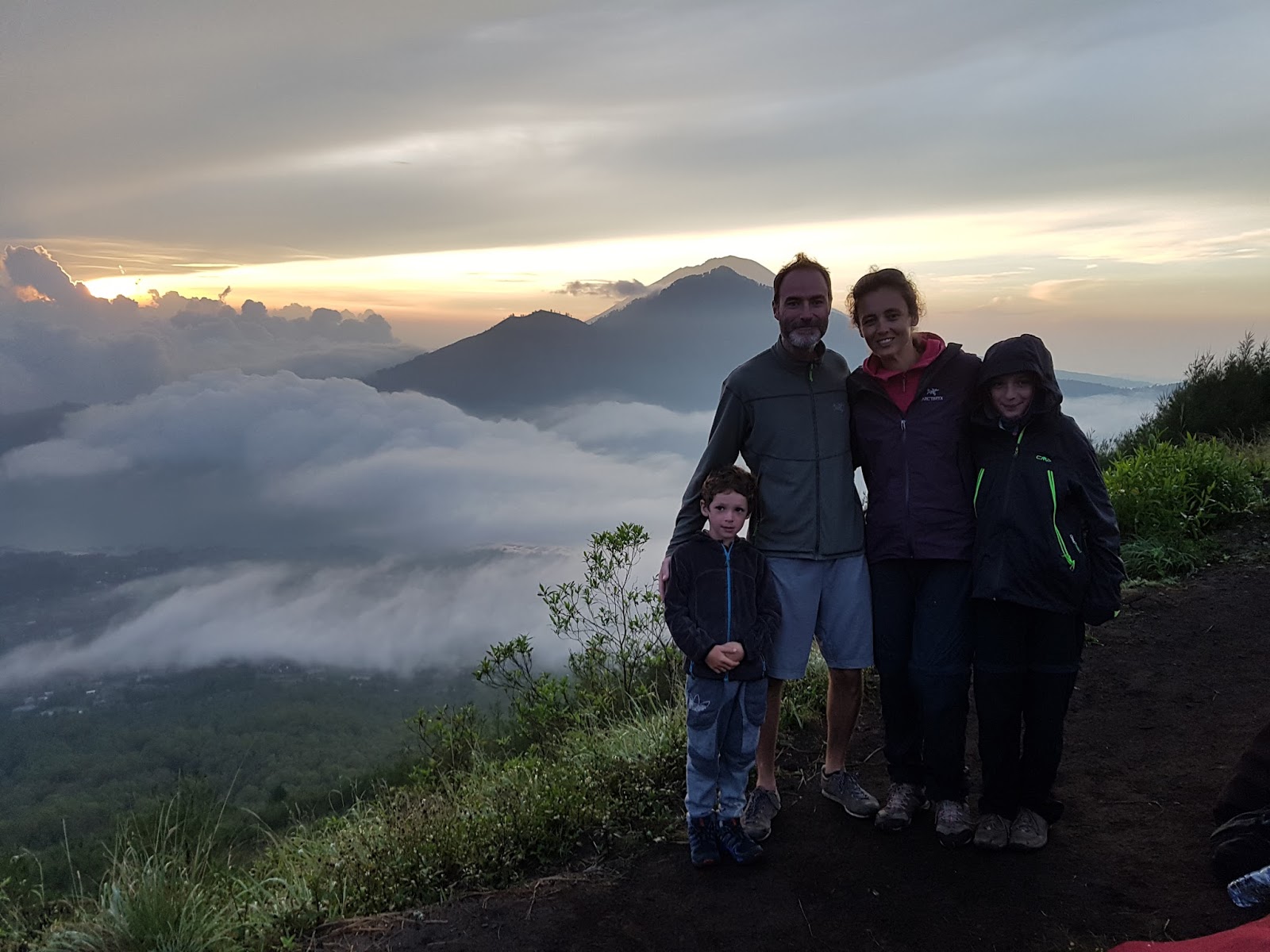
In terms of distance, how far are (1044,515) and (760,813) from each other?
1.76m

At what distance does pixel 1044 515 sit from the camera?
11.5 ft

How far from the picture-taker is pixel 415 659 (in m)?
101

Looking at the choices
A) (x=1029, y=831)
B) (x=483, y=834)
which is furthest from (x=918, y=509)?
(x=483, y=834)

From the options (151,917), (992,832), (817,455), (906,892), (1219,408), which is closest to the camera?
(151,917)

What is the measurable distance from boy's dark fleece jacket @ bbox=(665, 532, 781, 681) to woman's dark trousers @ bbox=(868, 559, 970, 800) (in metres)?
0.53

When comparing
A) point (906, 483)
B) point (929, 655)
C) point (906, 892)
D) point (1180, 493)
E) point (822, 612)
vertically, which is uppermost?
point (906, 483)

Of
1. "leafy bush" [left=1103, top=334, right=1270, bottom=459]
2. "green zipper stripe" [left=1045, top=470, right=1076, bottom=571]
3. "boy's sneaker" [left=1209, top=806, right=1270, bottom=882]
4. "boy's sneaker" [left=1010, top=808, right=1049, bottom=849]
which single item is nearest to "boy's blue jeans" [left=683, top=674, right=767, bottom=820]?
"boy's sneaker" [left=1010, top=808, right=1049, bottom=849]

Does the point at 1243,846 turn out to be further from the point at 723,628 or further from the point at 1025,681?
the point at 723,628

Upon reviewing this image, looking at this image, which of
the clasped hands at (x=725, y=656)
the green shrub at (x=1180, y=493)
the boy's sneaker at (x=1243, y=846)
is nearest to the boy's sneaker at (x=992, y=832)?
the boy's sneaker at (x=1243, y=846)

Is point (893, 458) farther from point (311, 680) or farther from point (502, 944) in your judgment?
point (311, 680)

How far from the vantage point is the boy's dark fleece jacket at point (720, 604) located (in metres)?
3.58

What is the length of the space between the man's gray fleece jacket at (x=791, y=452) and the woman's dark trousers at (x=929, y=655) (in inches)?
9.9

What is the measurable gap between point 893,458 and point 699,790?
5.15 ft

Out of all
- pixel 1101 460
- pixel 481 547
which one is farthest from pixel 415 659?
pixel 1101 460
